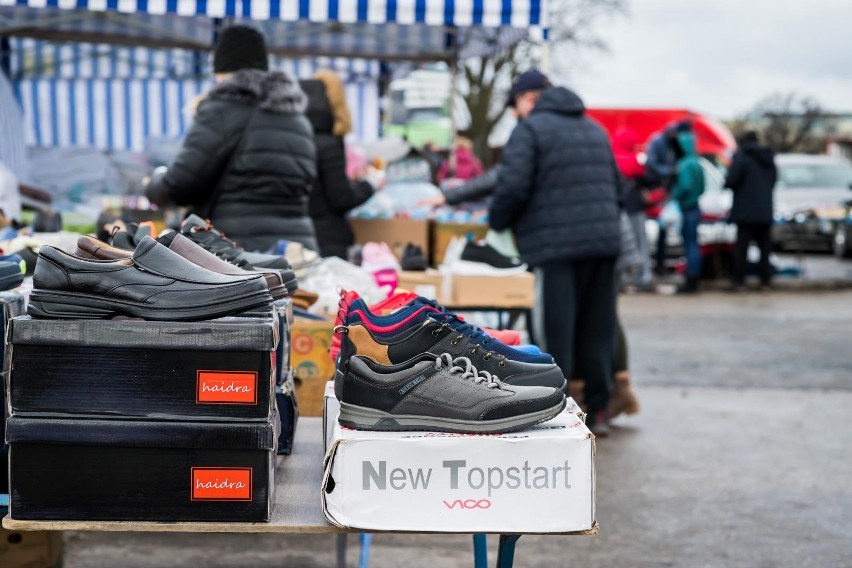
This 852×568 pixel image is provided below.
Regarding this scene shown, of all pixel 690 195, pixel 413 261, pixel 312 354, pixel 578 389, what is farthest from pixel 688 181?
pixel 312 354

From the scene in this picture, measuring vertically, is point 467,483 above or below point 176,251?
below

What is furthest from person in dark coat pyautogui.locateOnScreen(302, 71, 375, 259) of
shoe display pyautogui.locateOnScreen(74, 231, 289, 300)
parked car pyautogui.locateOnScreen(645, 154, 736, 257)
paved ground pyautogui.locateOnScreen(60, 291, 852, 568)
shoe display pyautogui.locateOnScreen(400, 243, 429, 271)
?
parked car pyautogui.locateOnScreen(645, 154, 736, 257)

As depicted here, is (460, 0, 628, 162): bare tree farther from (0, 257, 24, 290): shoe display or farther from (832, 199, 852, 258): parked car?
(0, 257, 24, 290): shoe display

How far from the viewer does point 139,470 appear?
2.53 m

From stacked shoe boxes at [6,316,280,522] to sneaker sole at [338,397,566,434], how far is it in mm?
184

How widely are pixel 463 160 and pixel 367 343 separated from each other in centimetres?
1300

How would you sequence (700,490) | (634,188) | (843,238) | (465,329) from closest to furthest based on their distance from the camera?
1. (465,329)
2. (700,490)
3. (634,188)
4. (843,238)

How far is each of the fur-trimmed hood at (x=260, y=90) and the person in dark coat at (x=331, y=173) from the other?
1462mm

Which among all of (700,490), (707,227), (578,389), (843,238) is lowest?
(843,238)

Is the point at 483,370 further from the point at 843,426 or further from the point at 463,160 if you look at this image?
the point at 463,160

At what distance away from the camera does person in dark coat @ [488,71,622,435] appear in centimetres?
612

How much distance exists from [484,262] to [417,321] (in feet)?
10.8

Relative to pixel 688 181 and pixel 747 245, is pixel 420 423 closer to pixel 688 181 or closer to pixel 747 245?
pixel 688 181

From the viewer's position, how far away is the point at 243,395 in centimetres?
251
